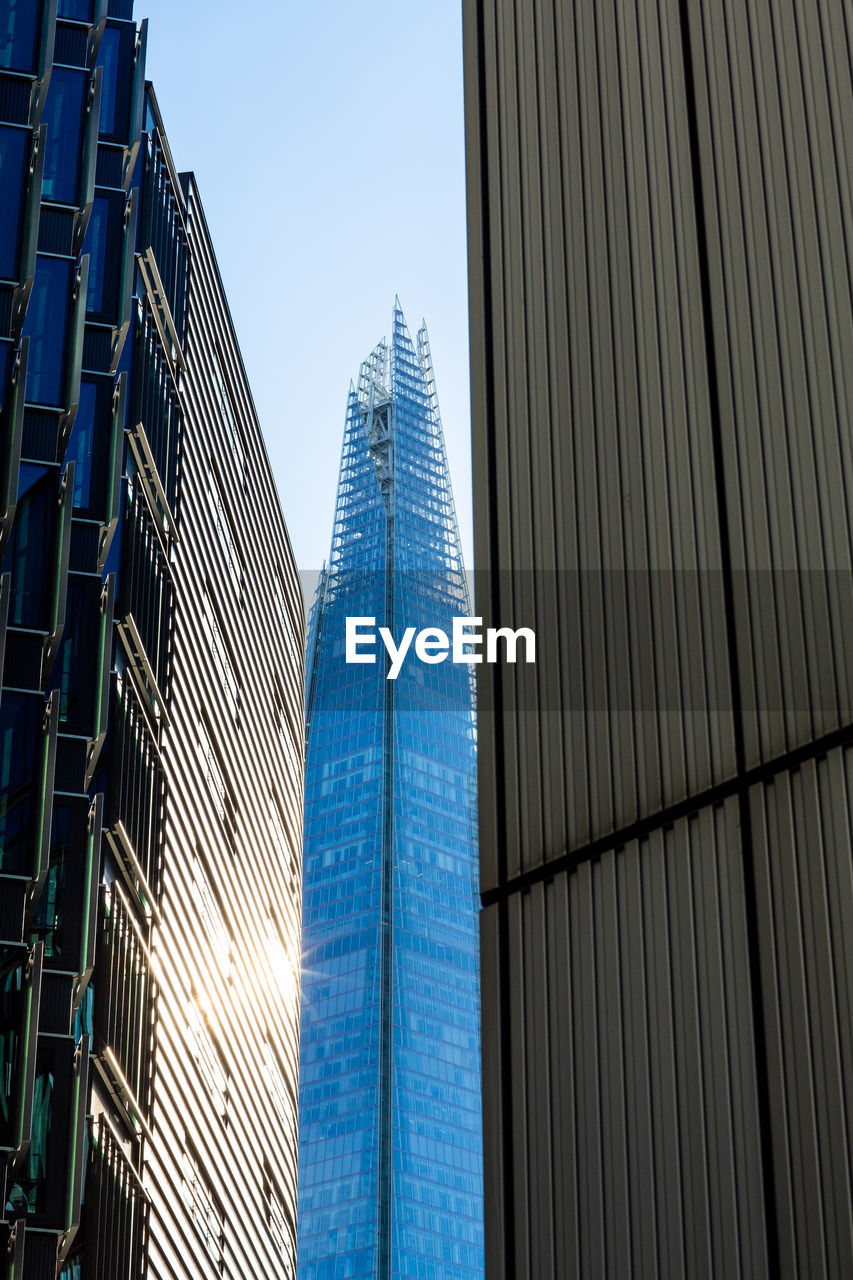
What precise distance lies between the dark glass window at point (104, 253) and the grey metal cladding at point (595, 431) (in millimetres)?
25755

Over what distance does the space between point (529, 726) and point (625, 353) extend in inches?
123

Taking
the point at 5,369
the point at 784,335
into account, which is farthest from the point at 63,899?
the point at 784,335

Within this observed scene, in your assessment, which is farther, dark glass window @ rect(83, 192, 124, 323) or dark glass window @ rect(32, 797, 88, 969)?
dark glass window @ rect(83, 192, 124, 323)

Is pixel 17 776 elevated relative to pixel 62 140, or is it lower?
lower

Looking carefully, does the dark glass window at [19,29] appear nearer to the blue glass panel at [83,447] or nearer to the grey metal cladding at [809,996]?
the blue glass panel at [83,447]

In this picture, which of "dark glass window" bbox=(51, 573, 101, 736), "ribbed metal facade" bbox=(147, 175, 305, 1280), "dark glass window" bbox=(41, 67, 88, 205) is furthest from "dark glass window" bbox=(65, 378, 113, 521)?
"ribbed metal facade" bbox=(147, 175, 305, 1280)

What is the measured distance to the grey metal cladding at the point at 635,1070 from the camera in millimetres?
11398

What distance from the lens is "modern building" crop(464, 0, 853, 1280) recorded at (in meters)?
11.4

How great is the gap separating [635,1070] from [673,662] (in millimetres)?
2939

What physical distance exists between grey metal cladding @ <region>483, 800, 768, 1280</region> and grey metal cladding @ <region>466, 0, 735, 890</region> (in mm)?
606

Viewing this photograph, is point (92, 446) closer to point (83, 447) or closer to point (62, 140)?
point (83, 447)

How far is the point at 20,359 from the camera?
111 ft

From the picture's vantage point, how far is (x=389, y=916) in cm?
16312

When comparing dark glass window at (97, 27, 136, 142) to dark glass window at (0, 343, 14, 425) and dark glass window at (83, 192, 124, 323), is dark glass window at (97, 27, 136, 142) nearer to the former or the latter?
dark glass window at (83, 192, 124, 323)
